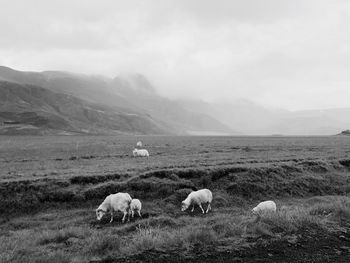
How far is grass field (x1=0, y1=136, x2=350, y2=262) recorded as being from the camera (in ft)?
37.8

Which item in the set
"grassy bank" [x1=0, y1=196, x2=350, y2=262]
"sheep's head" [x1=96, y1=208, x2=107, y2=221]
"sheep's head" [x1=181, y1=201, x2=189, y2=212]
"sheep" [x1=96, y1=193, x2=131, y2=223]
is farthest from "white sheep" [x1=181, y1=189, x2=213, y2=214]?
"sheep's head" [x1=96, y1=208, x2=107, y2=221]

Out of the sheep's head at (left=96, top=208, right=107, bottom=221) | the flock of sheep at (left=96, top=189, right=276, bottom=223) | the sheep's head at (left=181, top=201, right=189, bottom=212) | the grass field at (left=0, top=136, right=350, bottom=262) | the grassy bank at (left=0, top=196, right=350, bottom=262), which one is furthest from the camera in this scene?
the sheep's head at (left=181, top=201, right=189, bottom=212)

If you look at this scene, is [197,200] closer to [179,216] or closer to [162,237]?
[179,216]

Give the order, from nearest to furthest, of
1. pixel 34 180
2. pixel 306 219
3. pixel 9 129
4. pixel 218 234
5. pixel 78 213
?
pixel 218 234 → pixel 306 219 → pixel 78 213 → pixel 34 180 → pixel 9 129

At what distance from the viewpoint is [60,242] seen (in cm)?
1364

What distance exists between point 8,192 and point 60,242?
10.8m

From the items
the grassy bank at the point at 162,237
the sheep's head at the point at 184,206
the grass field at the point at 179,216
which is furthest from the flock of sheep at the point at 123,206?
the grassy bank at the point at 162,237

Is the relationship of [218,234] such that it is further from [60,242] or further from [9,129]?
[9,129]

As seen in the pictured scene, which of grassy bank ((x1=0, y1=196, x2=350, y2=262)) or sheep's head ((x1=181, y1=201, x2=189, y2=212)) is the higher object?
grassy bank ((x1=0, y1=196, x2=350, y2=262))

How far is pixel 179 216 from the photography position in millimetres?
20000

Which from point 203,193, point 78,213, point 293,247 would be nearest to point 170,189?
point 203,193

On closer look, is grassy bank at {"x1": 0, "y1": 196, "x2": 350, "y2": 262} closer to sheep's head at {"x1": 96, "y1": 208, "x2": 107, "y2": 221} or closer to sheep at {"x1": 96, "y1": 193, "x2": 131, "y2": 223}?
sheep's head at {"x1": 96, "y1": 208, "x2": 107, "y2": 221}

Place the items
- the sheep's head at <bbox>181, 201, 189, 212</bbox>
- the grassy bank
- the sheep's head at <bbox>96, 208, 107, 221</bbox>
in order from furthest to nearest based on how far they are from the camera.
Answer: the sheep's head at <bbox>181, 201, 189, 212</bbox>
the sheep's head at <bbox>96, 208, 107, 221</bbox>
the grassy bank

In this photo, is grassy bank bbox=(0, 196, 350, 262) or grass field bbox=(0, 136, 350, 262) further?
grass field bbox=(0, 136, 350, 262)
